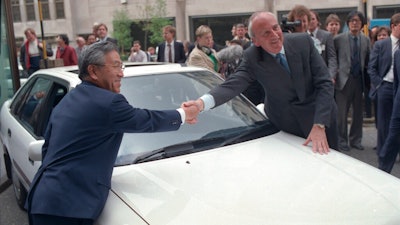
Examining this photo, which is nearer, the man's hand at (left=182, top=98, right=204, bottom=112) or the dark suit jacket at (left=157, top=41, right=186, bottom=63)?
the man's hand at (left=182, top=98, right=204, bottom=112)

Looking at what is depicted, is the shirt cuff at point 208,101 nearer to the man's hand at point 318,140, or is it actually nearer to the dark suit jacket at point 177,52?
the man's hand at point 318,140

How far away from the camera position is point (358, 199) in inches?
83.1

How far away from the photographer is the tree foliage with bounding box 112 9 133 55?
1082 inches

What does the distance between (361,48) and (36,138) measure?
427cm

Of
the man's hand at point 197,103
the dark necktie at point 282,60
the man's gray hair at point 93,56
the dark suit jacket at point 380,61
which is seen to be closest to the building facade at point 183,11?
the dark suit jacket at point 380,61

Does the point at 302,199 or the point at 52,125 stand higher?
the point at 52,125

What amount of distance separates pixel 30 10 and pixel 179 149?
3234cm

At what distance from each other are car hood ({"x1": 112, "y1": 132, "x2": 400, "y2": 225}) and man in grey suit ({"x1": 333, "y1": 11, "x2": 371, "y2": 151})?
10.6 ft

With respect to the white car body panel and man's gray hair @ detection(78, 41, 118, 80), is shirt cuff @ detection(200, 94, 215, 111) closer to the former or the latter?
man's gray hair @ detection(78, 41, 118, 80)

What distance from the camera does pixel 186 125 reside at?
286 cm

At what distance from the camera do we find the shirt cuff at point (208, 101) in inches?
112

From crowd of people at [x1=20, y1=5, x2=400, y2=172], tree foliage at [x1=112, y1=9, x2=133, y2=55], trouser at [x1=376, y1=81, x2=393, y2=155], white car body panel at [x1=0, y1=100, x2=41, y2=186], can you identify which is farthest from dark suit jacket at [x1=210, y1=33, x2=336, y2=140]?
tree foliage at [x1=112, y1=9, x2=133, y2=55]

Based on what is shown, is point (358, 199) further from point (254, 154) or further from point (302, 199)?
point (254, 154)

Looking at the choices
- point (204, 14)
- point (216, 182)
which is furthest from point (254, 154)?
point (204, 14)
